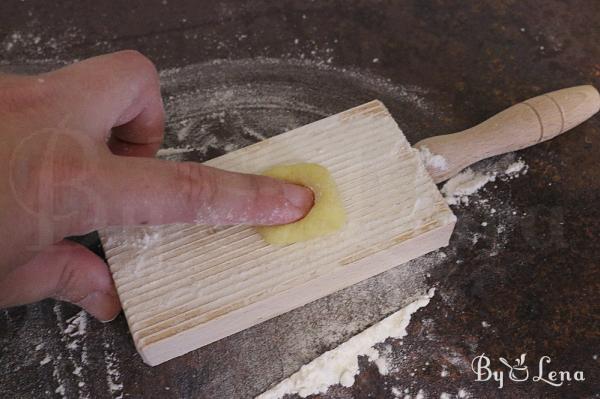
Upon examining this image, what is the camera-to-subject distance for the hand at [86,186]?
78 centimetres

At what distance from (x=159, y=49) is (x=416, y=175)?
2.50 feet

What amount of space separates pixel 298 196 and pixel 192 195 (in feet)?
0.67

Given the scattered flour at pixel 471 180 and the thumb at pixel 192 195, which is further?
the scattered flour at pixel 471 180

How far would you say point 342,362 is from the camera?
1.05 metres

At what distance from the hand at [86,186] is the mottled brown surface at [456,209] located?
7.0 inches

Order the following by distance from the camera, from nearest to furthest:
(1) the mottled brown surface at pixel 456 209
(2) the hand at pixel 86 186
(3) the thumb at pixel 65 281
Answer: (2) the hand at pixel 86 186
(3) the thumb at pixel 65 281
(1) the mottled brown surface at pixel 456 209

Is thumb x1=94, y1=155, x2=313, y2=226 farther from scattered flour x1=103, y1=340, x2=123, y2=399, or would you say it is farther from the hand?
scattered flour x1=103, y1=340, x2=123, y2=399

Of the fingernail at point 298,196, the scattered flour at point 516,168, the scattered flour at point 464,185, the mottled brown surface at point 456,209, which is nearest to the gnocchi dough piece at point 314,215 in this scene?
the fingernail at point 298,196

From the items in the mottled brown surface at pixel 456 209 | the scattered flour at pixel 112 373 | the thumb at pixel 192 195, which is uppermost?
the thumb at pixel 192 195

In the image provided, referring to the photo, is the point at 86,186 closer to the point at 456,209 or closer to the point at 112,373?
the point at 112,373

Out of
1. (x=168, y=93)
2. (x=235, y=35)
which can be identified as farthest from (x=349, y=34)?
(x=168, y=93)
